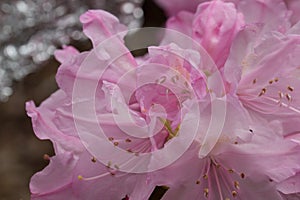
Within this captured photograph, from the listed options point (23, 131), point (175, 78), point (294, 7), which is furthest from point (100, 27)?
point (23, 131)

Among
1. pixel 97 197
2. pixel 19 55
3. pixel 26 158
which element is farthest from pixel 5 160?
pixel 97 197

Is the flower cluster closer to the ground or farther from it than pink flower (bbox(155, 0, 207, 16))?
farther from it

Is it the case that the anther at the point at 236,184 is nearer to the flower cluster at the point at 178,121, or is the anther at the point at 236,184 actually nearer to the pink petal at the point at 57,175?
the flower cluster at the point at 178,121

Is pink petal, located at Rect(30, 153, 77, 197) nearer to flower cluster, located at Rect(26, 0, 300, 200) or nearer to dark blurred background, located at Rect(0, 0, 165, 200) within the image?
flower cluster, located at Rect(26, 0, 300, 200)

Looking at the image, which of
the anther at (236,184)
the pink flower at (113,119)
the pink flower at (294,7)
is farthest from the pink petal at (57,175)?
the pink flower at (294,7)

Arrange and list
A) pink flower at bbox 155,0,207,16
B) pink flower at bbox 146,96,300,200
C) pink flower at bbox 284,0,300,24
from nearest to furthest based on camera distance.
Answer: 1. pink flower at bbox 146,96,300,200
2. pink flower at bbox 284,0,300,24
3. pink flower at bbox 155,0,207,16

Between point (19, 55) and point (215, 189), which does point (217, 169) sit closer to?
point (215, 189)

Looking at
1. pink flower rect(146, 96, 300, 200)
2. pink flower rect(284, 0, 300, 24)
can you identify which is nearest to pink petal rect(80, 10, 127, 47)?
pink flower rect(146, 96, 300, 200)

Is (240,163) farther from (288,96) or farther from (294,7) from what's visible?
(294,7)
